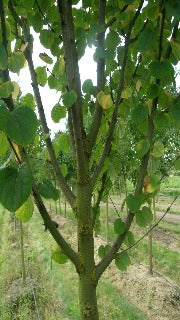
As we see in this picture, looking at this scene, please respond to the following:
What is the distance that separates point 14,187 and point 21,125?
0.44 feet

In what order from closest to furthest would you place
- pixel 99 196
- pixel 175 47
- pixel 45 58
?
pixel 175 47, pixel 45 58, pixel 99 196

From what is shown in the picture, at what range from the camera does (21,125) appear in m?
0.60

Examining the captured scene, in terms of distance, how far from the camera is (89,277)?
1125 millimetres

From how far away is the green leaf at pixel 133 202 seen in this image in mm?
1126

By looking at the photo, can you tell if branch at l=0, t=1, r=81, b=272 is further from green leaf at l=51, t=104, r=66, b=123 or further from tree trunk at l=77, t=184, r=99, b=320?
green leaf at l=51, t=104, r=66, b=123

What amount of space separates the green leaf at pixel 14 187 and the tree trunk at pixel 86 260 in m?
0.49

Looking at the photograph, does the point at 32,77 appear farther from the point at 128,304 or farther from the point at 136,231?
the point at 136,231

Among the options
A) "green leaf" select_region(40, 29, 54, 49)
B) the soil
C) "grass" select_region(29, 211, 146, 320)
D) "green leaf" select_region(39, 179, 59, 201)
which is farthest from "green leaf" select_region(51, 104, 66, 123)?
the soil

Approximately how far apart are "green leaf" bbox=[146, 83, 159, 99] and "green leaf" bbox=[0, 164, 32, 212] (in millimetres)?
566

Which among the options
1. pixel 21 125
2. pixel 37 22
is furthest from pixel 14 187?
pixel 37 22

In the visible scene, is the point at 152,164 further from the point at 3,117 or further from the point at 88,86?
the point at 3,117

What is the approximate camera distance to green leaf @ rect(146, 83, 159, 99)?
3.57 feet

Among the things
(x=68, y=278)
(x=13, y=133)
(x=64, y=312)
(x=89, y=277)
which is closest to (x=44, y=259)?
(x=68, y=278)

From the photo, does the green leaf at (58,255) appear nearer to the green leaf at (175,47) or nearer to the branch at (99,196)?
→ the branch at (99,196)
